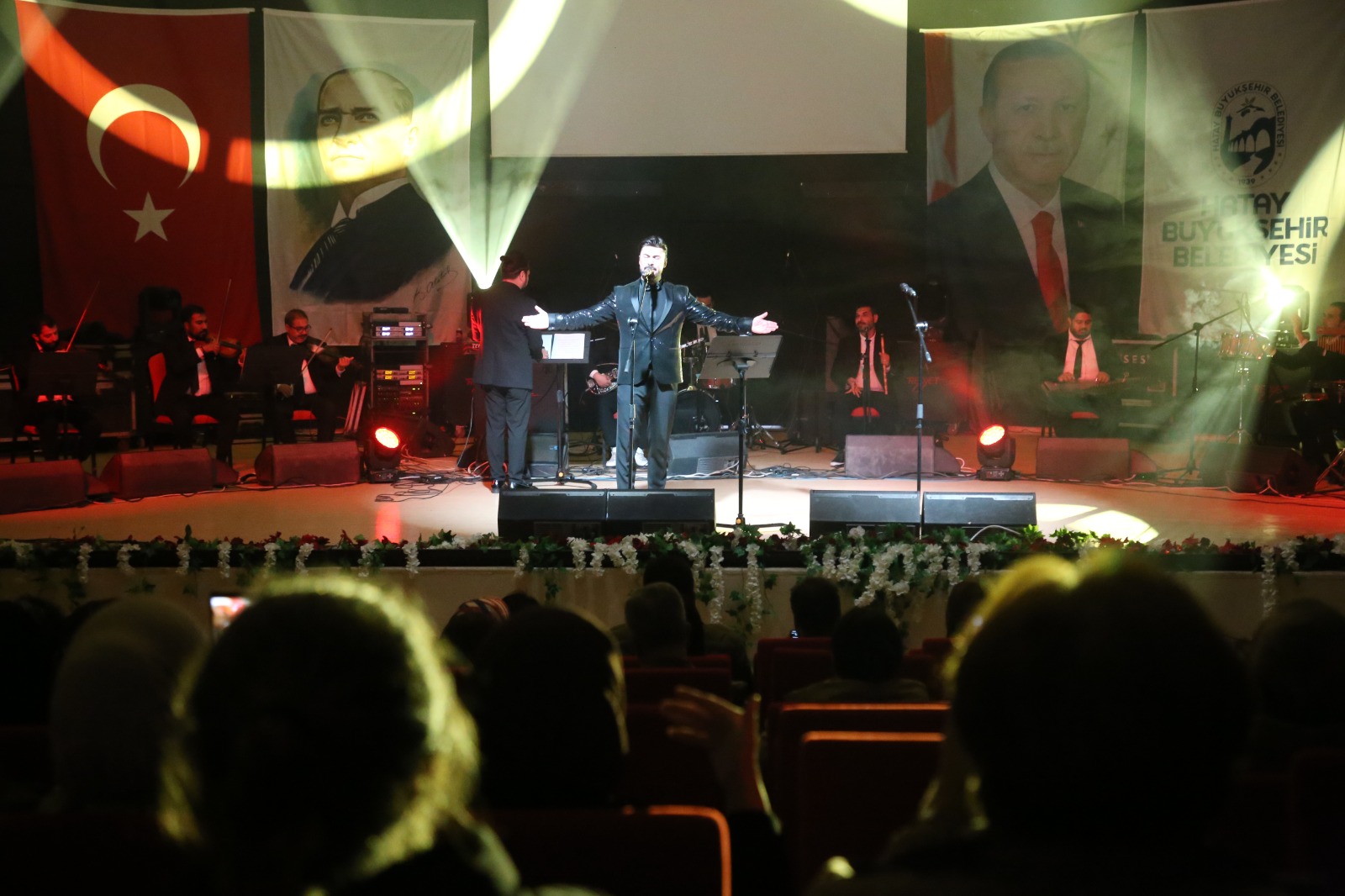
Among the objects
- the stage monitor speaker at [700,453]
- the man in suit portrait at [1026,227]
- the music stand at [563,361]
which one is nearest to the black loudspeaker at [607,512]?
the music stand at [563,361]

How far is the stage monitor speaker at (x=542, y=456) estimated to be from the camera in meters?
9.90

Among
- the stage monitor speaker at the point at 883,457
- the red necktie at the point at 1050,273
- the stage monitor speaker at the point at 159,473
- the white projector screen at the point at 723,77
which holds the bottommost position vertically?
the stage monitor speaker at the point at 159,473

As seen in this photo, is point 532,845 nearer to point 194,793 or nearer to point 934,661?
point 194,793

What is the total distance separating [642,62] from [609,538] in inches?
257

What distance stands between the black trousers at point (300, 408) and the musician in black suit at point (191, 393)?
1.15 feet

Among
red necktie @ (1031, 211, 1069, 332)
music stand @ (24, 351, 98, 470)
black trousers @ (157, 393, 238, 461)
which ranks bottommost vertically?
black trousers @ (157, 393, 238, 461)

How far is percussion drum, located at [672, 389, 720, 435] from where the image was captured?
1128 cm

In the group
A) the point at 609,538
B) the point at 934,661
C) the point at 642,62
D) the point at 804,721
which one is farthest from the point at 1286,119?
the point at 804,721

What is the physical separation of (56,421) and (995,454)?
25.8ft

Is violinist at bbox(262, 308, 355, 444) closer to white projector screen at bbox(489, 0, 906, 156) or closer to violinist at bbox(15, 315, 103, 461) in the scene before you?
violinist at bbox(15, 315, 103, 461)

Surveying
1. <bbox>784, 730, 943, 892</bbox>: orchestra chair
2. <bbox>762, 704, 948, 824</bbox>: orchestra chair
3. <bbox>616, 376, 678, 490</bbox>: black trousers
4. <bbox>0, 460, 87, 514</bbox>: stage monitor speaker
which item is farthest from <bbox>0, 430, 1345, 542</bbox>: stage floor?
<bbox>784, 730, 943, 892</bbox>: orchestra chair

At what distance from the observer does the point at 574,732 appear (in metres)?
1.49

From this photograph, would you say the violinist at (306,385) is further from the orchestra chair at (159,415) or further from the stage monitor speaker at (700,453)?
the stage monitor speaker at (700,453)

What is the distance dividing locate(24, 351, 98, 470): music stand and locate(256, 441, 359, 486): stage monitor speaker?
1428mm
